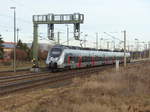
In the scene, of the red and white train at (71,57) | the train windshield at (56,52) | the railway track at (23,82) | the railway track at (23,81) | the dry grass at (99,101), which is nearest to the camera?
the dry grass at (99,101)

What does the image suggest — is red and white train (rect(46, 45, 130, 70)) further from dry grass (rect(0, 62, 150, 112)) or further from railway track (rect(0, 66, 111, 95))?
dry grass (rect(0, 62, 150, 112))

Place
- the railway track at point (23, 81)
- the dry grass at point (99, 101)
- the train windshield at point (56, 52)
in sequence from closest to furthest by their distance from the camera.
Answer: the dry grass at point (99, 101) → the railway track at point (23, 81) → the train windshield at point (56, 52)

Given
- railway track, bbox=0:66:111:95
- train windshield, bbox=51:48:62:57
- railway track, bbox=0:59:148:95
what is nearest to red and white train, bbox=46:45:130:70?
train windshield, bbox=51:48:62:57

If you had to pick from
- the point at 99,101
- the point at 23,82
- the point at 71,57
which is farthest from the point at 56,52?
the point at 99,101

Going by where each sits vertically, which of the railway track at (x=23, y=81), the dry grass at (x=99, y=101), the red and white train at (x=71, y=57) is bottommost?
the railway track at (x=23, y=81)

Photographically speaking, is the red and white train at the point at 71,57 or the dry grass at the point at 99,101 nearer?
the dry grass at the point at 99,101

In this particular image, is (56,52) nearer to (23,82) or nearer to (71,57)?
(71,57)

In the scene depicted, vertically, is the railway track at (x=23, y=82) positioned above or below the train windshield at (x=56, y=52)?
below

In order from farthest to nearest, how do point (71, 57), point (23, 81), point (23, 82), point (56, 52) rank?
point (71, 57), point (56, 52), point (23, 81), point (23, 82)

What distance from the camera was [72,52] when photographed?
35531 mm

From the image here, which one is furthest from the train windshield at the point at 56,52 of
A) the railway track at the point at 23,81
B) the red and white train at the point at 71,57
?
the railway track at the point at 23,81

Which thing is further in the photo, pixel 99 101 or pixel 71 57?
pixel 71 57

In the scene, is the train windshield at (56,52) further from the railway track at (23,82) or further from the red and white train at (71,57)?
the railway track at (23,82)

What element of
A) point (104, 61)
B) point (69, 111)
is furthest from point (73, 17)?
point (69, 111)
